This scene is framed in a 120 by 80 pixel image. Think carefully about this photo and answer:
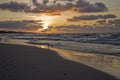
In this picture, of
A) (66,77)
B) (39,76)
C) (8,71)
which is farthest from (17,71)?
(66,77)

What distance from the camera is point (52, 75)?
927 centimetres

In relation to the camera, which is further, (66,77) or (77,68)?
(77,68)

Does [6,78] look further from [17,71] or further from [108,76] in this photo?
[108,76]

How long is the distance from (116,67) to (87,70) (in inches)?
60.0

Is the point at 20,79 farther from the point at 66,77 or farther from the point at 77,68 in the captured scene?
the point at 77,68

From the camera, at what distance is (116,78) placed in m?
9.26

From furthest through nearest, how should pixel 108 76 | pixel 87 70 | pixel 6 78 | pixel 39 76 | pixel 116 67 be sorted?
pixel 116 67 → pixel 87 70 → pixel 108 76 → pixel 39 76 → pixel 6 78

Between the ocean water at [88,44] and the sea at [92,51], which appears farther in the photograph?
the ocean water at [88,44]

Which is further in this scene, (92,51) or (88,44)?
(88,44)

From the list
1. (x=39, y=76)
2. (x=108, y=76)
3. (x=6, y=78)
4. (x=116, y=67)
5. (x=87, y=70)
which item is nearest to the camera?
(x=6, y=78)

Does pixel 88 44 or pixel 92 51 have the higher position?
pixel 92 51

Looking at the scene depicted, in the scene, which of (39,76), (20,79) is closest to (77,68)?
(39,76)

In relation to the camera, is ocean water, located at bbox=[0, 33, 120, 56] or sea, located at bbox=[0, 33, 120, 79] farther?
ocean water, located at bbox=[0, 33, 120, 56]

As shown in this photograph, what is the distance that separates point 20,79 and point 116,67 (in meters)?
4.79
